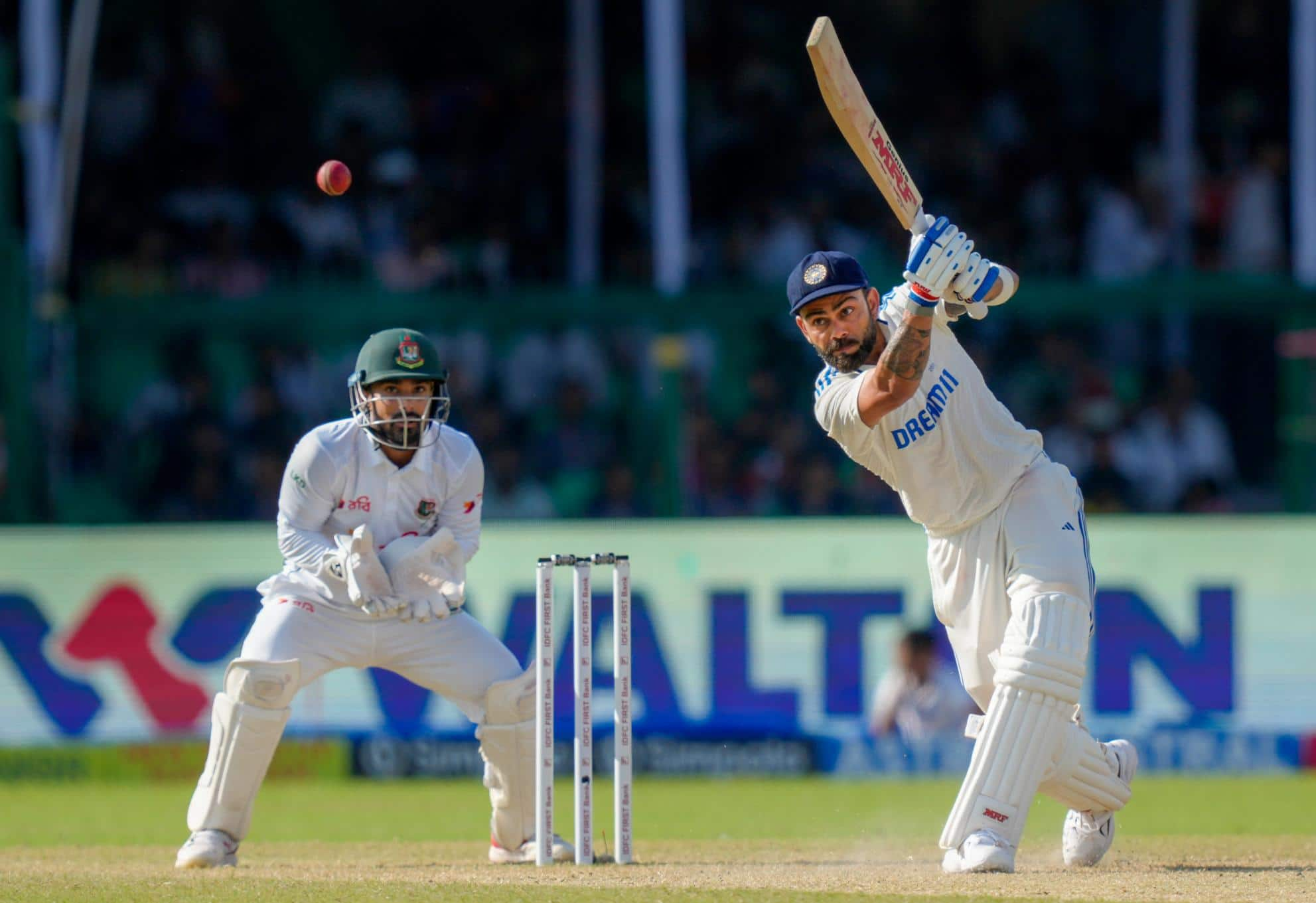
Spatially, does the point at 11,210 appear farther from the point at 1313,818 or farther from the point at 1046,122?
the point at 1313,818

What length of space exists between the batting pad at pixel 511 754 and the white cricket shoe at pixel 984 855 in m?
1.51

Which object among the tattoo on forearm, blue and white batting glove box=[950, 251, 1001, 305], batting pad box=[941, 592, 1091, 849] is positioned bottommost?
batting pad box=[941, 592, 1091, 849]

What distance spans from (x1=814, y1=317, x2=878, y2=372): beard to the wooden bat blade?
13.0 inches

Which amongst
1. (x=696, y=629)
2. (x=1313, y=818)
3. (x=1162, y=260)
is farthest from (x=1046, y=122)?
(x=1313, y=818)

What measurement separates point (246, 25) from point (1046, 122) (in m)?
6.16

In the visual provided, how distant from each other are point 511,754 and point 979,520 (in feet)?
5.72

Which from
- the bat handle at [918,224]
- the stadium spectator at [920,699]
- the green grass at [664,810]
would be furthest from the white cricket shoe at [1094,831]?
the stadium spectator at [920,699]

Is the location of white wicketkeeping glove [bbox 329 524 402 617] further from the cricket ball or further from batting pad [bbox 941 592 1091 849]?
batting pad [bbox 941 592 1091 849]

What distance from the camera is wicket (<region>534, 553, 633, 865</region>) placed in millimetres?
5582

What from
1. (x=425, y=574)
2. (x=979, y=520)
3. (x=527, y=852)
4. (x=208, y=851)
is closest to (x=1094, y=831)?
(x=979, y=520)

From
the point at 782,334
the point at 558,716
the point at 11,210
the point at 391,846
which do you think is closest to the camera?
the point at 391,846

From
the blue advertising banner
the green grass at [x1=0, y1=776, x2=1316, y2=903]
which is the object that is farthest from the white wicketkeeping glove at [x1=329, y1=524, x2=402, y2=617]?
the blue advertising banner

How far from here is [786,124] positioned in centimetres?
1349

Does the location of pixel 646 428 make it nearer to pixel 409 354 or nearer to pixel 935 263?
pixel 409 354
